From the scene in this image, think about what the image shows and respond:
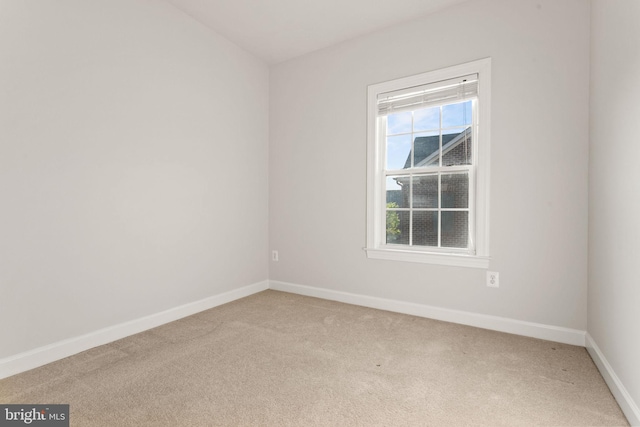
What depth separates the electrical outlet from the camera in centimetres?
252

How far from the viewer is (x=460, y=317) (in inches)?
105

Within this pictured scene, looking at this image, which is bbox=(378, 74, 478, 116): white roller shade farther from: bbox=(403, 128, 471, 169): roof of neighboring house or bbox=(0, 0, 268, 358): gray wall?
bbox=(0, 0, 268, 358): gray wall

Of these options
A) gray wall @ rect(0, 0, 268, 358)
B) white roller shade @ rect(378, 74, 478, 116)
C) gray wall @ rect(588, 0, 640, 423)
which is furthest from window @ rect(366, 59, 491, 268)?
gray wall @ rect(0, 0, 268, 358)

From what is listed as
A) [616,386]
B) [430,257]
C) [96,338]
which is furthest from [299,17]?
[616,386]

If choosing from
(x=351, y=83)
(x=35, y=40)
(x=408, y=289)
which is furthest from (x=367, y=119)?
(x=35, y=40)

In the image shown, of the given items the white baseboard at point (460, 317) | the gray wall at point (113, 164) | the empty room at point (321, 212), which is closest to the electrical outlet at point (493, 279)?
the empty room at point (321, 212)

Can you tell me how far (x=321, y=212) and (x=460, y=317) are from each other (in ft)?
5.36

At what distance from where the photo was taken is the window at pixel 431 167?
8.53ft

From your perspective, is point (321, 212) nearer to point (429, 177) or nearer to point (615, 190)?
point (429, 177)

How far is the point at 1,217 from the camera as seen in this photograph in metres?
1.81

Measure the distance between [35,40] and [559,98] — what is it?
343 centimetres

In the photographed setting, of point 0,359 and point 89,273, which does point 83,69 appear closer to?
point 89,273

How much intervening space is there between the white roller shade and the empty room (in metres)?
0.02

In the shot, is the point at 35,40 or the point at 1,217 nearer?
the point at 1,217
